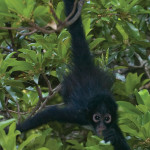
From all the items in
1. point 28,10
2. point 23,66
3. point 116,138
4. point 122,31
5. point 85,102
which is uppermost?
point 28,10

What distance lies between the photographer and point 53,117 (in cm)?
312

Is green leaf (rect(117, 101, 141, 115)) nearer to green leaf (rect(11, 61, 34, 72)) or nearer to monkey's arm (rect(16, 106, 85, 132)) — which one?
monkey's arm (rect(16, 106, 85, 132))

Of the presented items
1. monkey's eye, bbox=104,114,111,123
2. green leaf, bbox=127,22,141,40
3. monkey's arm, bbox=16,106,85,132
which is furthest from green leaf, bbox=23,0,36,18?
monkey's eye, bbox=104,114,111,123

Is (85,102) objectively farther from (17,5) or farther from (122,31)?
(17,5)

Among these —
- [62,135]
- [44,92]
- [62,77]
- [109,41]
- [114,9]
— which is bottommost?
[62,135]

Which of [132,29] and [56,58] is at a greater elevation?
[132,29]

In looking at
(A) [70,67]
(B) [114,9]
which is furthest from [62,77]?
(B) [114,9]

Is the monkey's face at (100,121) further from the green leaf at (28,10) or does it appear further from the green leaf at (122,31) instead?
the green leaf at (28,10)

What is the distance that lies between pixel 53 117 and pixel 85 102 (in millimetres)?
344

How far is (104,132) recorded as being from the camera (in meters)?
3.07

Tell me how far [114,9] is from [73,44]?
49cm

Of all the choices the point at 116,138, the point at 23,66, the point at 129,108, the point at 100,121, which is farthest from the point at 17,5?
the point at 116,138

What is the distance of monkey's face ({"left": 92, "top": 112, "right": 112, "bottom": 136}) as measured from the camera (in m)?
3.08

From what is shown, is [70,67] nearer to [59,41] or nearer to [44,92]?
[59,41]
